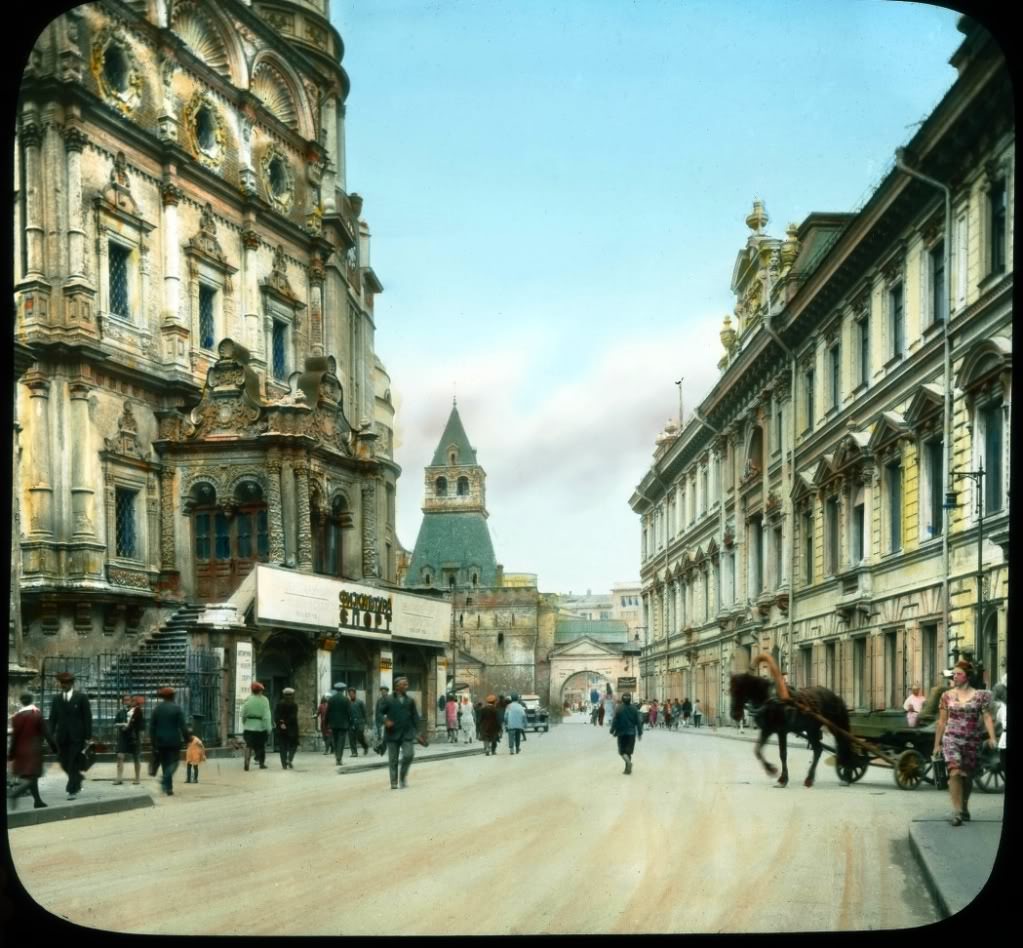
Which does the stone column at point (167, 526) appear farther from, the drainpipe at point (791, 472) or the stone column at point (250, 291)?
the drainpipe at point (791, 472)

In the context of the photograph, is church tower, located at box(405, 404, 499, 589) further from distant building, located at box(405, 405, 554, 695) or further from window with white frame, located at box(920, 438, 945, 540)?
window with white frame, located at box(920, 438, 945, 540)

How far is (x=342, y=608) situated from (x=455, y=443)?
0.85 m

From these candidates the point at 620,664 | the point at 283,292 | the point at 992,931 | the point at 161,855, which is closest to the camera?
the point at 992,931

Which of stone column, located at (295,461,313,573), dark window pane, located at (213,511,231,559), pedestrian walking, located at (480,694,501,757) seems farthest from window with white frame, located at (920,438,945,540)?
dark window pane, located at (213,511,231,559)

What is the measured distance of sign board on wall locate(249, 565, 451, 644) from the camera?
4.45 meters

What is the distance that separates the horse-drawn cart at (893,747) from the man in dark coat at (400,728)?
1.77 m

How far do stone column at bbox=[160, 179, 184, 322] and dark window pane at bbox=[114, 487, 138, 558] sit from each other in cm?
82

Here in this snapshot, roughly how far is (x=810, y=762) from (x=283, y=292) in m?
3.07

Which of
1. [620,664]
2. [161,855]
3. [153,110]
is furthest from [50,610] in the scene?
[620,664]

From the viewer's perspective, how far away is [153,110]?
4797mm

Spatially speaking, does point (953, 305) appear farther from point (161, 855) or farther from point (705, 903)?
point (161, 855)

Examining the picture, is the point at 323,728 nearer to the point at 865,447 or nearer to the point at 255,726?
the point at 255,726

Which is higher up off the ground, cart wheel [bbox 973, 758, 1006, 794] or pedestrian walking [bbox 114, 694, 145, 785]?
pedestrian walking [bbox 114, 694, 145, 785]

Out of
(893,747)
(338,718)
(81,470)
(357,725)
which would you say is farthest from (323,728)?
(893,747)
